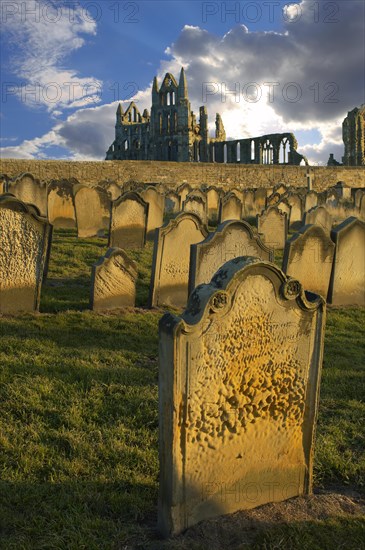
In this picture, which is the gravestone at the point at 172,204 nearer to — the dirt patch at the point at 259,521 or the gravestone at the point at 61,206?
the gravestone at the point at 61,206

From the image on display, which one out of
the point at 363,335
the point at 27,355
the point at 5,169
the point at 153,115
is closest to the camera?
the point at 27,355

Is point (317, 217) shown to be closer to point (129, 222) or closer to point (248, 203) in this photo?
point (129, 222)

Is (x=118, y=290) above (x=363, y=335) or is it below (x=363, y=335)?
above

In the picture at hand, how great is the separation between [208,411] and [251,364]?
1.23 ft

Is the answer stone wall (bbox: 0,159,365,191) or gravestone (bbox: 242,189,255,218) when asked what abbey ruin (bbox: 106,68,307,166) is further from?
gravestone (bbox: 242,189,255,218)

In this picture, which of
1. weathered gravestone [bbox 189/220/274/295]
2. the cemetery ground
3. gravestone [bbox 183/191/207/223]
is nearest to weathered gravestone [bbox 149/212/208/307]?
weathered gravestone [bbox 189/220/274/295]

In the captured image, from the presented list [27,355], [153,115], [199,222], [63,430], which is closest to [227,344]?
[63,430]

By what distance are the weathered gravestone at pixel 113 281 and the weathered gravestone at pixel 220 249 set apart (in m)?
1.02

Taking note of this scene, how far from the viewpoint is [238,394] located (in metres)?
2.72

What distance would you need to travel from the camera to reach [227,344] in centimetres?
265

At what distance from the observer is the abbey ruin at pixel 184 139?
46.3 meters

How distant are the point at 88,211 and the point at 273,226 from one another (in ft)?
15.8

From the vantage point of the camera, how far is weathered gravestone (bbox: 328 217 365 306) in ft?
26.2

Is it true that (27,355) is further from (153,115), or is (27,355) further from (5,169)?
(153,115)
